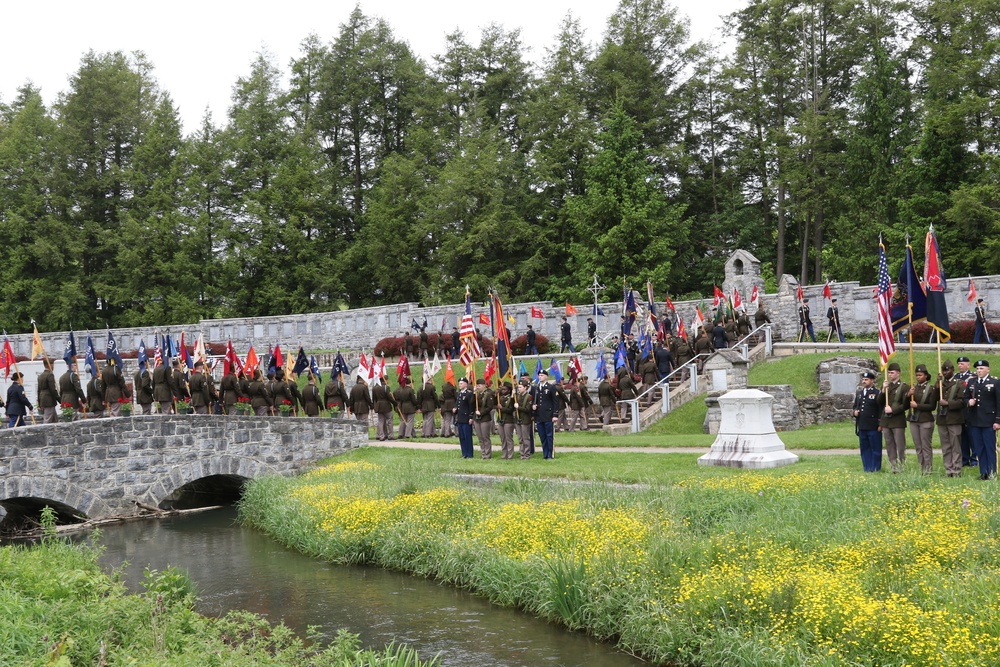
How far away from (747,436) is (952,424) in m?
3.62

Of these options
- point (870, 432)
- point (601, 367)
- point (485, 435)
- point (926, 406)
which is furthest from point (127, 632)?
point (601, 367)

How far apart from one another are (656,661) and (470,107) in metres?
47.3

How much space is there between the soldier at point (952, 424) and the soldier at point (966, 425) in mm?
69

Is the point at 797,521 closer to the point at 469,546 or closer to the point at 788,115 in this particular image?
the point at 469,546

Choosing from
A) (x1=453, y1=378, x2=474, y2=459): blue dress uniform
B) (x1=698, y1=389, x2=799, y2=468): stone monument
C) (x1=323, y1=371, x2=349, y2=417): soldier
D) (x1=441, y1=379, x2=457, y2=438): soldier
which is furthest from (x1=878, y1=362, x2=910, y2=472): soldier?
(x1=323, y1=371, x2=349, y2=417): soldier

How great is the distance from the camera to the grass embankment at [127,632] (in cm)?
878

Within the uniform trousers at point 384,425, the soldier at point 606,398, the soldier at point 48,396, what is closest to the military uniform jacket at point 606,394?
the soldier at point 606,398

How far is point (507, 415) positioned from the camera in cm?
2158

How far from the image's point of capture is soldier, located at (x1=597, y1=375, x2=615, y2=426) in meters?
26.4

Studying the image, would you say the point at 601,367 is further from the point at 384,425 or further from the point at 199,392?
the point at 199,392

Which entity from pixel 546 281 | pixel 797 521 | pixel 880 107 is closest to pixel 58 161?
pixel 546 281

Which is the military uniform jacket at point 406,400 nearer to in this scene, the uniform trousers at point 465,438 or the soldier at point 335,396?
the soldier at point 335,396

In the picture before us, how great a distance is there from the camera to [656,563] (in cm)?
1124

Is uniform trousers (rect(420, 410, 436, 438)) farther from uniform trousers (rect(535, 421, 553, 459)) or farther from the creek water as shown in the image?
the creek water
